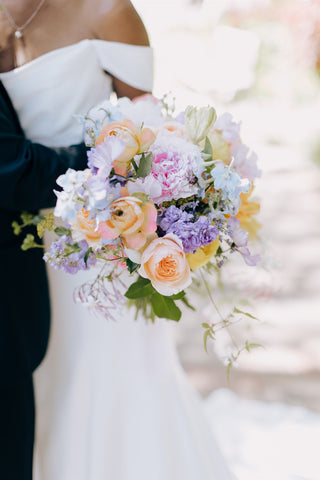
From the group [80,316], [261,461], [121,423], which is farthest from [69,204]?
[261,461]

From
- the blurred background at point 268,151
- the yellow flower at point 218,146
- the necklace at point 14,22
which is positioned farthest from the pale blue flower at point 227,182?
the necklace at point 14,22

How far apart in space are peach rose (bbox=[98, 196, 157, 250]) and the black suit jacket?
0.44 m

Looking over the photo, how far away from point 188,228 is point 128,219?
0.43 feet

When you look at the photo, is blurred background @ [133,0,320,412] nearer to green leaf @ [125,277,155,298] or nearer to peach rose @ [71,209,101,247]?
green leaf @ [125,277,155,298]

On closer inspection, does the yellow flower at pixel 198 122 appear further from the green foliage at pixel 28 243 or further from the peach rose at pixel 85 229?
the green foliage at pixel 28 243

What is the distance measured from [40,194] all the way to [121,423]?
81cm

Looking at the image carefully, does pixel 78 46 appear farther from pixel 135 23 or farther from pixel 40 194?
pixel 40 194

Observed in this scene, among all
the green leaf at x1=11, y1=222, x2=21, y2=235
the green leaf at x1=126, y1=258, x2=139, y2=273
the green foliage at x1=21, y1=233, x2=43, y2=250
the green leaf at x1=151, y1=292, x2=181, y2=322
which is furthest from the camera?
the green leaf at x1=11, y1=222, x2=21, y2=235

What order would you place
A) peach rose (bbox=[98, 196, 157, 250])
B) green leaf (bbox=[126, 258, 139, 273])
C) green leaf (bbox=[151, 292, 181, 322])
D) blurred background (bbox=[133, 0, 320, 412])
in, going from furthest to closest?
1. blurred background (bbox=[133, 0, 320, 412])
2. green leaf (bbox=[151, 292, 181, 322])
3. green leaf (bbox=[126, 258, 139, 273])
4. peach rose (bbox=[98, 196, 157, 250])

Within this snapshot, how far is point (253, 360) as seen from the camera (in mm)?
3145

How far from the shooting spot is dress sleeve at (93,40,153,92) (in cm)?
165

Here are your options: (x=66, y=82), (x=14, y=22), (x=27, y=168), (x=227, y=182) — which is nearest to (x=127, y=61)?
(x=66, y=82)

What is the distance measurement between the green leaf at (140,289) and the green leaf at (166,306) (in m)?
0.03

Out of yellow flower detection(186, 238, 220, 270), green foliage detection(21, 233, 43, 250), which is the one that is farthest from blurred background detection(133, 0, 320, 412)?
green foliage detection(21, 233, 43, 250)
